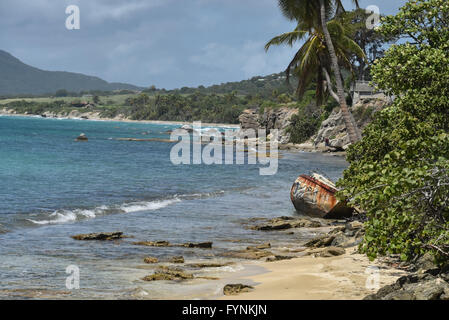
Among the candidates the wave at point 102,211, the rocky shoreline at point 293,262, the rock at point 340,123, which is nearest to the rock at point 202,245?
the rocky shoreline at point 293,262

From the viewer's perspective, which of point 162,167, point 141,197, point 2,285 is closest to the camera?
point 2,285

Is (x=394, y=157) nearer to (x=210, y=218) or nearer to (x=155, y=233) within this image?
(x=155, y=233)

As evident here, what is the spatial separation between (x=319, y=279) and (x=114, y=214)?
14.0 meters

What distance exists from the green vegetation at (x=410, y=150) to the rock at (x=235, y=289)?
2694 mm

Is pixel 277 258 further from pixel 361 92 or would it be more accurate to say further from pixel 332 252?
pixel 361 92

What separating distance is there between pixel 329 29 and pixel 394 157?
51.3 ft

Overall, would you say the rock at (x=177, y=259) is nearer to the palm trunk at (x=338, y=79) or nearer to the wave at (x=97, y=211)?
the wave at (x=97, y=211)

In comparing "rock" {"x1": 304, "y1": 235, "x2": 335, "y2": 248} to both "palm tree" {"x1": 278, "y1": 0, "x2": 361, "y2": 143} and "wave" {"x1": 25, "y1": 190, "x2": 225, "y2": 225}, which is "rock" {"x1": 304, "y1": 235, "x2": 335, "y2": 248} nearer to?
"palm tree" {"x1": 278, "y1": 0, "x2": 361, "y2": 143}

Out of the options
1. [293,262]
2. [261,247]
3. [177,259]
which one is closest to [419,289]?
[293,262]

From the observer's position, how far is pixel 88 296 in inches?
432

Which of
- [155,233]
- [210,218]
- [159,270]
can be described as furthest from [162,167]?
[159,270]

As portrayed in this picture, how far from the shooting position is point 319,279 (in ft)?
38.2

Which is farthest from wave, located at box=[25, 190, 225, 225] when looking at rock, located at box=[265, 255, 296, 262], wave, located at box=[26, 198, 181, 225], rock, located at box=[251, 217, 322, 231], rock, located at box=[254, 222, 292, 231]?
rock, located at box=[265, 255, 296, 262]

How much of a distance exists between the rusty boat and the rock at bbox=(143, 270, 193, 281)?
35.3 feet
